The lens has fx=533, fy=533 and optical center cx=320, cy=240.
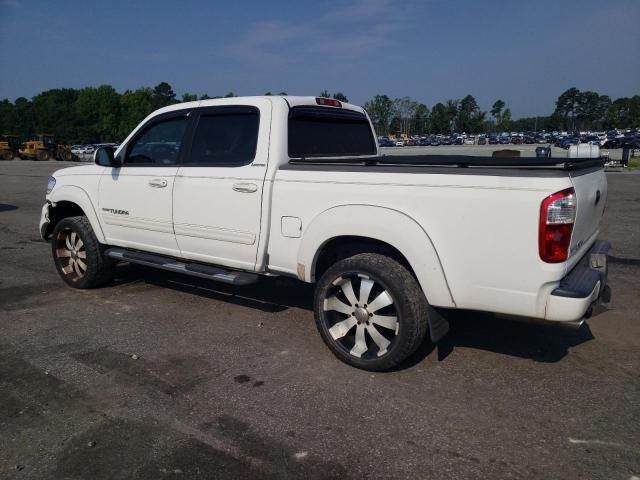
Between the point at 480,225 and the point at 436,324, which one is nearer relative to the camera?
the point at 480,225

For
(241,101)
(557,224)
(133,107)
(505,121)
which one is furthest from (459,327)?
(505,121)

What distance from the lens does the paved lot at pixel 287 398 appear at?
111 inches

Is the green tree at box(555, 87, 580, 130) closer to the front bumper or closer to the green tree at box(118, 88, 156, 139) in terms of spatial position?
the green tree at box(118, 88, 156, 139)

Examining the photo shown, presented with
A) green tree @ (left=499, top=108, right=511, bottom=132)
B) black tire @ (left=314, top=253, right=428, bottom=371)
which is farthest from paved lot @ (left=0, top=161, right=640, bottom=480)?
green tree @ (left=499, top=108, right=511, bottom=132)

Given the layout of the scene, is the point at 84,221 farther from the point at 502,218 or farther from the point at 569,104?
the point at 569,104

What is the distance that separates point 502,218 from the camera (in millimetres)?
3156

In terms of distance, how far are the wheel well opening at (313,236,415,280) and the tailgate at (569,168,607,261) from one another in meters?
1.10

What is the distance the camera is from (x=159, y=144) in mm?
5227

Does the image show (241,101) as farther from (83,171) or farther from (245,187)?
(83,171)

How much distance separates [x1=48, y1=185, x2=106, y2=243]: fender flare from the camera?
5617mm

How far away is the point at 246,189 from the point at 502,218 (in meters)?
2.04

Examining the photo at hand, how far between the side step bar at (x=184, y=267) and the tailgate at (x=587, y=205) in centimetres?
245

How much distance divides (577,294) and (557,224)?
437 millimetres

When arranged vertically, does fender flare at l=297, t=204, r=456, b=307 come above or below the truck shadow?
above
